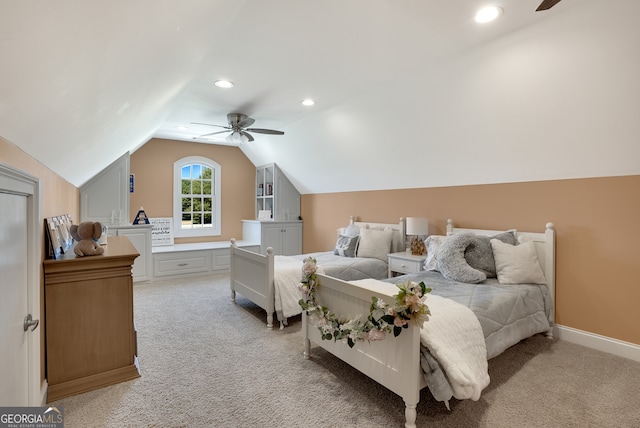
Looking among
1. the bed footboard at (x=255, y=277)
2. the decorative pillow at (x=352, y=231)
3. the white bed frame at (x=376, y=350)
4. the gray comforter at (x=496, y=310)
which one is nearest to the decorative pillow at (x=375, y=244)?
the decorative pillow at (x=352, y=231)

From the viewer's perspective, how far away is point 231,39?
2.51 meters

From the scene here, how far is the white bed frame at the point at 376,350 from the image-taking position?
1.81 metres

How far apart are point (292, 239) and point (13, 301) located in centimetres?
532

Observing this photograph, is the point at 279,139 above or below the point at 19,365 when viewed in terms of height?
above

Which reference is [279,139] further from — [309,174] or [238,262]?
[238,262]

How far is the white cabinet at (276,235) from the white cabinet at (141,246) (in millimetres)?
1979

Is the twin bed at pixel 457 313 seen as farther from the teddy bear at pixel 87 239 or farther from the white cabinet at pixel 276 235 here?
the white cabinet at pixel 276 235

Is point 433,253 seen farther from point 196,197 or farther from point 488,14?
point 196,197

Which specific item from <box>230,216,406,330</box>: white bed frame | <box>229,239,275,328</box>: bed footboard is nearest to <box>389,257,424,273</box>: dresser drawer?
<box>230,216,406,330</box>: white bed frame

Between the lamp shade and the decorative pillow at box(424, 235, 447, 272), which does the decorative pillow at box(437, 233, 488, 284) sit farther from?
the lamp shade

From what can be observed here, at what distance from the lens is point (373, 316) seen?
1.98 meters

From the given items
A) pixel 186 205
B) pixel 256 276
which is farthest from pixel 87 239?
pixel 186 205

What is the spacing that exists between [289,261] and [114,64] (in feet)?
9.58

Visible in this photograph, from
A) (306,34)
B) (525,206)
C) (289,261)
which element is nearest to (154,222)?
(289,261)
